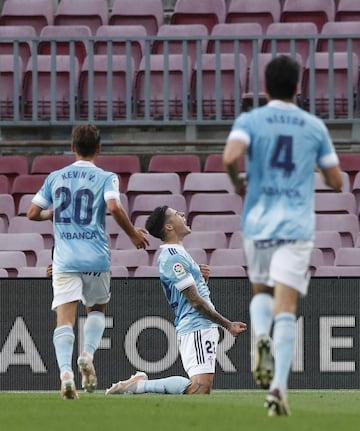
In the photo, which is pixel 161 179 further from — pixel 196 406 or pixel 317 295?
pixel 196 406

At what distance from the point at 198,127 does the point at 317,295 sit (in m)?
3.91

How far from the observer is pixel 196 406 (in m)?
8.77

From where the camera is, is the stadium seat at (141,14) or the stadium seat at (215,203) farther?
the stadium seat at (141,14)

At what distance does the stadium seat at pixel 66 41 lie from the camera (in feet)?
55.9

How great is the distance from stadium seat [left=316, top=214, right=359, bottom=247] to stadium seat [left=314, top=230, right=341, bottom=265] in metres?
0.20

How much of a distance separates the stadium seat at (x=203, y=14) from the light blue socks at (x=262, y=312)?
Result: 9981 mm

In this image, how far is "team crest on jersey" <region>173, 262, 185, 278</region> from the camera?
1115 centimetres

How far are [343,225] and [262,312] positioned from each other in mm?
7324

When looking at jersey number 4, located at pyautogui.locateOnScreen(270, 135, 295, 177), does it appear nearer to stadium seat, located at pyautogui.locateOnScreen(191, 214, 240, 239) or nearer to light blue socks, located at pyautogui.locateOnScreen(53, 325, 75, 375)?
light blue socks, located at pyautogui.locateOnScreen(53, 325, 75, 375)

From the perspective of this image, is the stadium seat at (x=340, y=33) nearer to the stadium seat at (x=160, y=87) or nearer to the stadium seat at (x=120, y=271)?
the stadium seat at (x=160, y=87)

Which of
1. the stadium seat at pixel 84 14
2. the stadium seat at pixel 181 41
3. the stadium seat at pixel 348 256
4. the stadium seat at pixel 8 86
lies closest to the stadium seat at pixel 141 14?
the stadium seat at pixel 84 14

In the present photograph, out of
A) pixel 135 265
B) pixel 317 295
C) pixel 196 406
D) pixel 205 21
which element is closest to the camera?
pixel 196 406

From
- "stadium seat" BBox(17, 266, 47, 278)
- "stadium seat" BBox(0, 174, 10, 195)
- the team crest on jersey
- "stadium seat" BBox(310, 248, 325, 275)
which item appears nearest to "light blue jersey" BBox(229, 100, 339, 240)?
the team crest on jersey

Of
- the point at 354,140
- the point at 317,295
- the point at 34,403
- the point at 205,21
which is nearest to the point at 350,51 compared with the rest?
the point at 354,140
